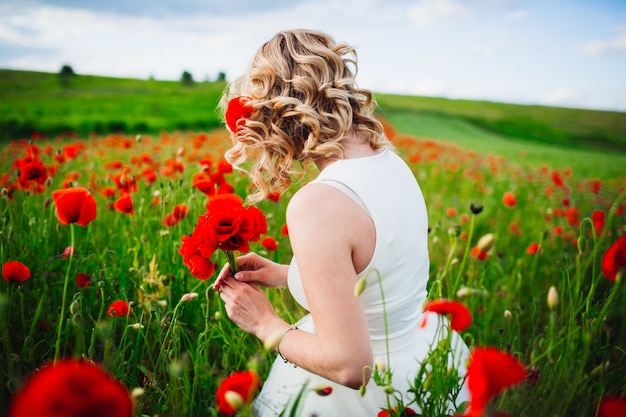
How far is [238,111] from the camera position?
63.6 inches

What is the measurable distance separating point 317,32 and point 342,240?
3.04 feet

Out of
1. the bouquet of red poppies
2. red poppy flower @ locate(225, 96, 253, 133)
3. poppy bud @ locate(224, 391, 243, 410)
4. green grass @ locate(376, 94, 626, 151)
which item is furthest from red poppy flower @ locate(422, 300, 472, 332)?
green grass @ locate(376, 94, 626, 151)

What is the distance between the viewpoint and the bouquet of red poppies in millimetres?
1213

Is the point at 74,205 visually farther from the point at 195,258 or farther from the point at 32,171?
the point at 32,171

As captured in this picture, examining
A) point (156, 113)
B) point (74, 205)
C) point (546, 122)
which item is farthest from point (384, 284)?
point (546, 122)

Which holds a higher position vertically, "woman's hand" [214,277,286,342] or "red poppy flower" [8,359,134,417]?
"red poppy flower" [8,359,134,417]

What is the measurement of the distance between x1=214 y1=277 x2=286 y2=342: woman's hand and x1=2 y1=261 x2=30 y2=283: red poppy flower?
0.66 m

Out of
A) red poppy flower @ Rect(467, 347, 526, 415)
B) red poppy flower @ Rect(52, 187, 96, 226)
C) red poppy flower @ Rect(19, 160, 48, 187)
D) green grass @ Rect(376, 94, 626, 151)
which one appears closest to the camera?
red poppy flower @ Rect(467, 347, 526, 415)

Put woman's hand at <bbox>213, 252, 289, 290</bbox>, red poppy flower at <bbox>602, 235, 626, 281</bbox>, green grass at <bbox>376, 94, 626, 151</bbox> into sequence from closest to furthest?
red poppy flower at <bbox>602, 235, 626, 281</bbox> < woman's hand at <bbox>213, 252, 289, 290</bbox> < green grass at <bbox>376, 94, 626, 151</bbox>

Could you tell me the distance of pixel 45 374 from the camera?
1.55ft

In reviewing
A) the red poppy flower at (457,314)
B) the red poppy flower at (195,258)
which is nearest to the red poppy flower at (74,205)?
the red poppy flower at (195,258)

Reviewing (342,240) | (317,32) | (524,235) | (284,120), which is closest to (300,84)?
(284,120)

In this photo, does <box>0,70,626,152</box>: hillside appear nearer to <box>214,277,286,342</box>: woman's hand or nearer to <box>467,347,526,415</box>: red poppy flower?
<box>214,277,286,342</box>: woman's hand

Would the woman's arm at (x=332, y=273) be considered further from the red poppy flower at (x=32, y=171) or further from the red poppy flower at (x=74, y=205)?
the red poppy flower at (x=32, y=171)
